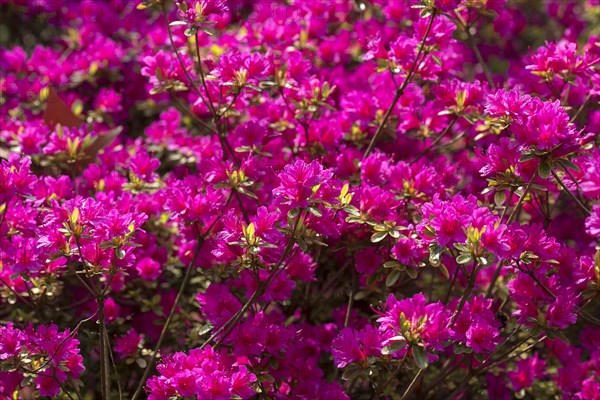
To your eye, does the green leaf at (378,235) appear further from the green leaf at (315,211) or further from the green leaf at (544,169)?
the green leaf at (544,169)

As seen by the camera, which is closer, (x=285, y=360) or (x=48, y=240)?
(x=48, y=240)

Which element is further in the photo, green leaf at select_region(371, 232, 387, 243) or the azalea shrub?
green leaf at select_region(371, 232, 387, 243)

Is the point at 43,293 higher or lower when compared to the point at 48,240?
lower

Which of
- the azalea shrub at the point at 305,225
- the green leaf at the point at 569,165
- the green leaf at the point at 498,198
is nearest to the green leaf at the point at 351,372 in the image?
the azalea shrub at the point at 305,225

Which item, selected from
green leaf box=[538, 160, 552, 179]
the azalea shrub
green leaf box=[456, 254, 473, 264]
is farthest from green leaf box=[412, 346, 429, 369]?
green leaf box=[538, 160, 552, 179]

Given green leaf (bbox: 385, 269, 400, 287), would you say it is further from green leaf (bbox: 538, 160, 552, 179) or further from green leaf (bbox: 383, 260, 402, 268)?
green leaf (bbox: 538, 160, 552, 179)

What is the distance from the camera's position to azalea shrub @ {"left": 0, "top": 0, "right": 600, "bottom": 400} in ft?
5.87

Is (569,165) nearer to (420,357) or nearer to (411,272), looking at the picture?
(411,272)

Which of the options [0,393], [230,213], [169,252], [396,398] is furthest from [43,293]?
[396,398]

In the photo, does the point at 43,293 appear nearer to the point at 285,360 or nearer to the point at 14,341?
the point at 14,341

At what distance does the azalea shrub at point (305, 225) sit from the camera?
1.79 m

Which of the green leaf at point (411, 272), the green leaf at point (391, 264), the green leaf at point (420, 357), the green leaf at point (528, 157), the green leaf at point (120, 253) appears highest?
the green leaf at point (528, 157)

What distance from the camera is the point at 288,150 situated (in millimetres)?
2514

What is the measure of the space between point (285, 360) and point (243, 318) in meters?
0.16
